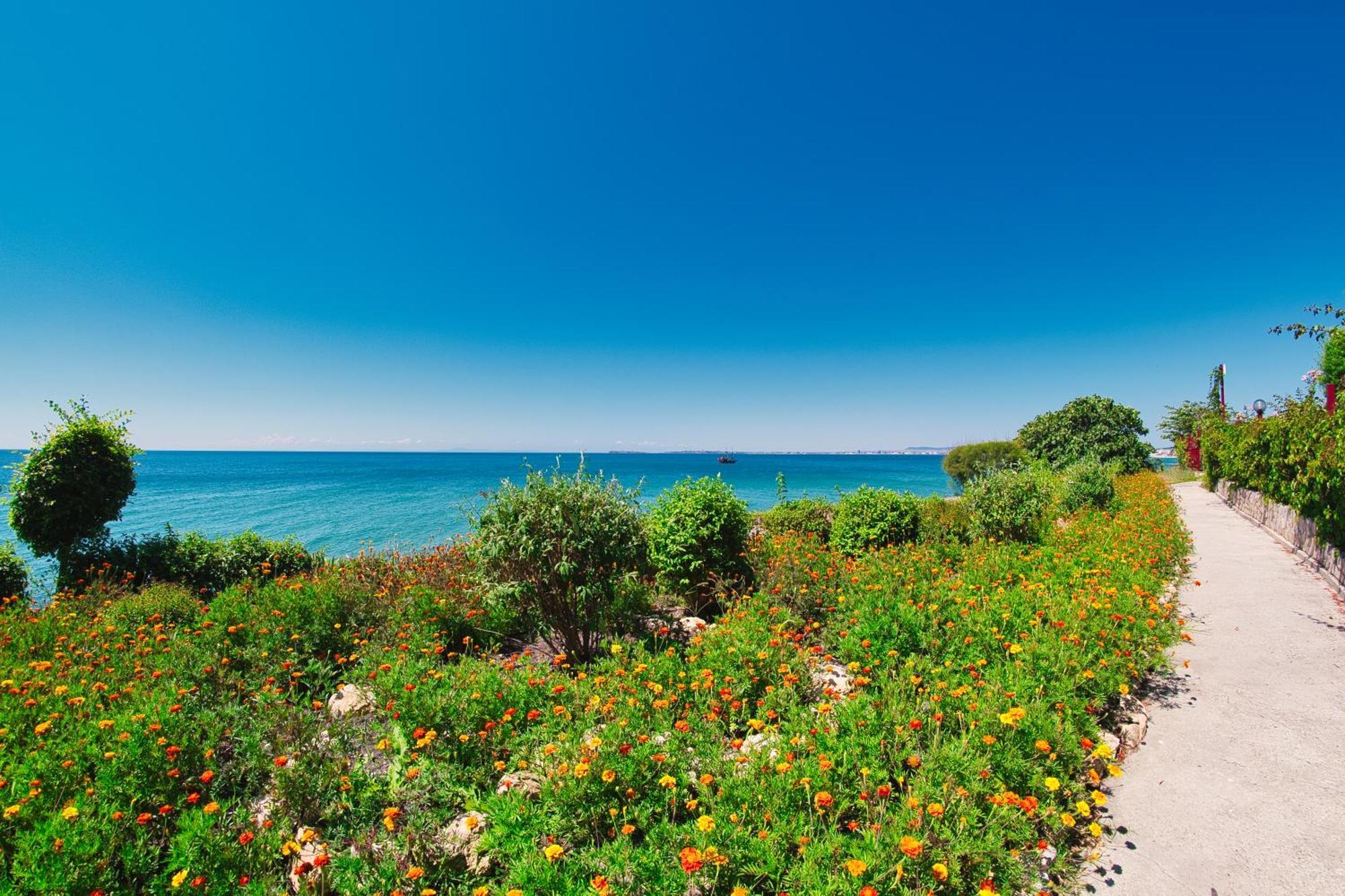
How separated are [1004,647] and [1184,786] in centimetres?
129

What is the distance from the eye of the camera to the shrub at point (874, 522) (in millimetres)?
9320

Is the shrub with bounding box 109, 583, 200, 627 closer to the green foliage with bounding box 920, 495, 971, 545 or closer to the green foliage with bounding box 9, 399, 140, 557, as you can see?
the green foliage with bounding box 9, 399, 140, 557

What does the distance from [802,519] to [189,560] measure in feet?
38.7

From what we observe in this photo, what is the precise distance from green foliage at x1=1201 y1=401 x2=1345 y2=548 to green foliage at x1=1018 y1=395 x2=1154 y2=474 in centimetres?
1487

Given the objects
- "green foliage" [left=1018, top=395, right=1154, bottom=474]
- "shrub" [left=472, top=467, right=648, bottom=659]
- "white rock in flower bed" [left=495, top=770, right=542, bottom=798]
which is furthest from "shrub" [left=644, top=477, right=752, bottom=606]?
"green foliage" [left=1018, top=395, right=1154, bottom=474]

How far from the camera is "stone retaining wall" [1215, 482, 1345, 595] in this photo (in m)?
7.95

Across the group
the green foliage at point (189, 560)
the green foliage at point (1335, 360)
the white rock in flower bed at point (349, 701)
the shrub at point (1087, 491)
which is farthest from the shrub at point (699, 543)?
the green foliage at point (1335, 360)

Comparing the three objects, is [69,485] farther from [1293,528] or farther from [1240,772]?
[1293,528]

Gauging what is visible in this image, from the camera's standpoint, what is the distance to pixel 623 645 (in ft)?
17.0

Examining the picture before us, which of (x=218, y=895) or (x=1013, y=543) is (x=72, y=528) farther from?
(x=1013, y=543)

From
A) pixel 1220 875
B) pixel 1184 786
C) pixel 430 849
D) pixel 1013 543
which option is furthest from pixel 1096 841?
pixel 1013 543

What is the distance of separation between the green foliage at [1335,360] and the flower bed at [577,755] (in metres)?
15.1

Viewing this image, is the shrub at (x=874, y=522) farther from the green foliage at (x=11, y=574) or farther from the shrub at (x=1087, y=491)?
the green foliage at (x=11, y=574)

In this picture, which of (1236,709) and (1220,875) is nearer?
(1220,875)
